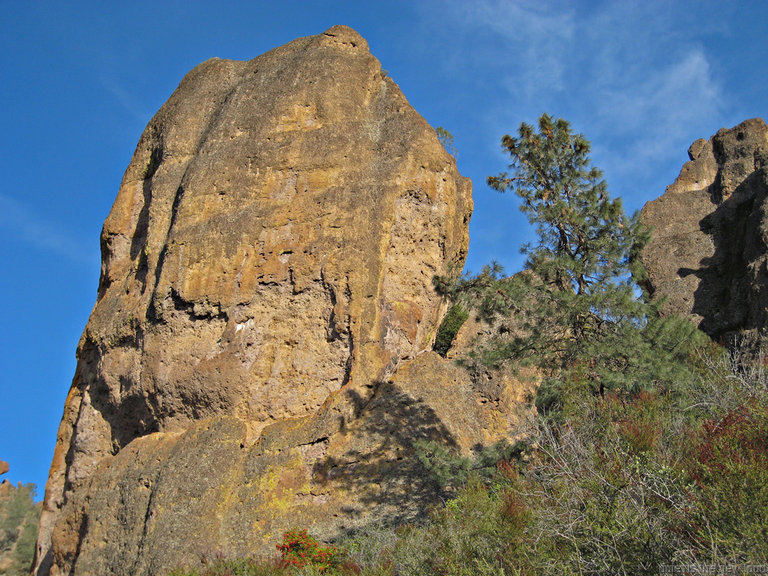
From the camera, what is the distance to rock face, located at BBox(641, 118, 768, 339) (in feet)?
55.6

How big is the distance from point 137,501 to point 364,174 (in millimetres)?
7801

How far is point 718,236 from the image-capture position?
19.9m

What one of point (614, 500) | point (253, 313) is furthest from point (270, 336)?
point (614, 500)

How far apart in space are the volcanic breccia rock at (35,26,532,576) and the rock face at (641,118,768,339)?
6.06m

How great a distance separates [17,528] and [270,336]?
26632 millimetres

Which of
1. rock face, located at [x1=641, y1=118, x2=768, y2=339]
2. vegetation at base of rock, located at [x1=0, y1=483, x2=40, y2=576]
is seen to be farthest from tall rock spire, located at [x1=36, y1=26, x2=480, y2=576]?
vegetation at base of rock, located at [x1=0, y1=483, x2=40, y2=576]

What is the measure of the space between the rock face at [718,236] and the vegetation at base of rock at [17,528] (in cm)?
2223

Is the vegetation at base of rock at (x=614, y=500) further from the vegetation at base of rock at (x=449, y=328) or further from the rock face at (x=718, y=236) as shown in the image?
the vegetation at base of rock at (x=449, y=328)

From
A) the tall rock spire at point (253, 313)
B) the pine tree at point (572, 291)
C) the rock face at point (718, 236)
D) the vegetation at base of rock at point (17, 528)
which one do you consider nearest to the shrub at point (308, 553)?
the tall rock spire at point (253, 313)

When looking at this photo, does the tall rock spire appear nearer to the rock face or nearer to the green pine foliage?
the green pine foliage

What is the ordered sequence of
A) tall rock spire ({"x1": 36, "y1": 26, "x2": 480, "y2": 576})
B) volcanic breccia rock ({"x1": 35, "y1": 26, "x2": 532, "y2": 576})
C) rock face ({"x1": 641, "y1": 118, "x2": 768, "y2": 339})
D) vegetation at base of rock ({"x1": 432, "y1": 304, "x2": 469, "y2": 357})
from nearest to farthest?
volcanic breccia rock ({"x1": 35, "y1": 26, "x2": 532, "y2": 576}), tall rock spire ({"x1": 36, "y1": 26, "x2": 480, "y2": 576}), rock face ({"x1": 641, "y1": 118, "x2": 768, "y2": 339}), vegetation at base of rock ({"x1": 432, "y1": 304, "x2": 469, "y2": 357})

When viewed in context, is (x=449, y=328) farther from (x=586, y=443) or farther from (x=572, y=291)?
(x=586, y=443)

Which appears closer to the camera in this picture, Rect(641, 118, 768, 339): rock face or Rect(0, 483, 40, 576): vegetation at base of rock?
Rect(641, 118, 768, 339): rock face

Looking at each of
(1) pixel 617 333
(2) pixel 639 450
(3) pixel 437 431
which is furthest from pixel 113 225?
(2) pixel 639 450
